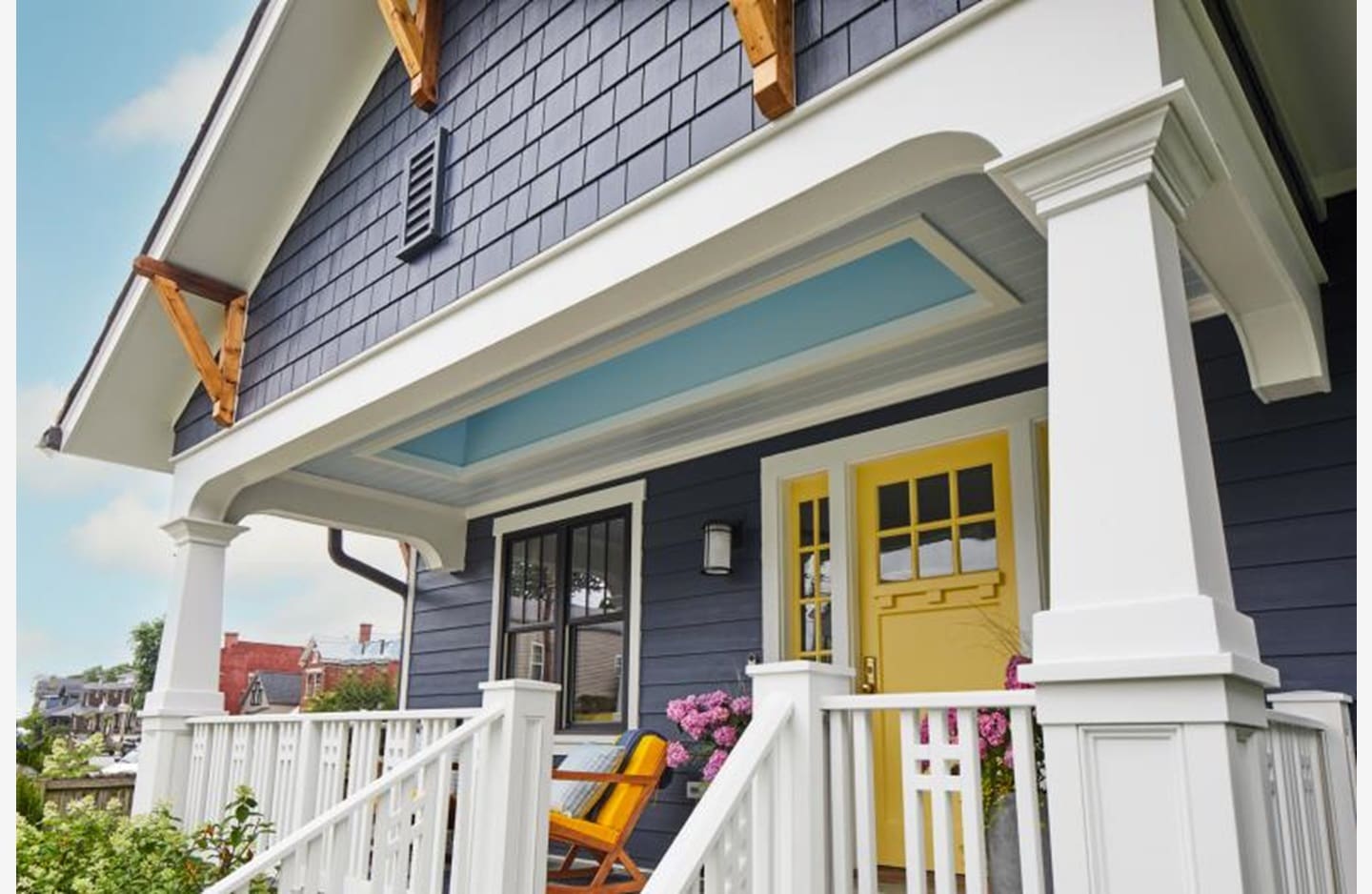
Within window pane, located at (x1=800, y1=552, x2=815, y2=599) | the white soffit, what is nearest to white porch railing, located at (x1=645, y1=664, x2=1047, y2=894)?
window pane, located at (x1=800, y1=552, x2=815, y2=599)

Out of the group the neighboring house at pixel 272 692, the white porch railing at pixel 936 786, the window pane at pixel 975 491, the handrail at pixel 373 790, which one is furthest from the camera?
the neighboring house at pixel 272 692

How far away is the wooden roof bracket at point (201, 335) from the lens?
19.2 feet

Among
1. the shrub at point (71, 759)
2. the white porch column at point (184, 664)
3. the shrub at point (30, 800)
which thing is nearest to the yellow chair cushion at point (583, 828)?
the white porch column at point (184, 664)

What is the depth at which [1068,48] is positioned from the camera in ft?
8.08

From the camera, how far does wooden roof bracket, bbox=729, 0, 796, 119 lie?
10.0 feet

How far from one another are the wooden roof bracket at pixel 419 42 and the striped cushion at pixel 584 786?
10.2 feet

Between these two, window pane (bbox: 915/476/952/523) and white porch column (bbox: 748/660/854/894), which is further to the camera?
window pane (bbox: 915/476/952/523)

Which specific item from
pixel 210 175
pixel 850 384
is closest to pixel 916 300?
pixel 850 384

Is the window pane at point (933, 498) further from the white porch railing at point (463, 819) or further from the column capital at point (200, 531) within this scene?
the column capital at point (200, 531)

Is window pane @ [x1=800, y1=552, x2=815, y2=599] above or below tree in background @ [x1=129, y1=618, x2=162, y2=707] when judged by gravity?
below

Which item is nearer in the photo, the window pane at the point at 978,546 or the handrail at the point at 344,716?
the handrail at the point at 344,716

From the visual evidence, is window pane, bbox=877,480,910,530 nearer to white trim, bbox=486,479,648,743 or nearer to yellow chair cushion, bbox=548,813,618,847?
white trim, bbox=486,479,648,743

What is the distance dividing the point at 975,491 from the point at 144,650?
99.0 feet

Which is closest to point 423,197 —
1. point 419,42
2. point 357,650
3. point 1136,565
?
point 419,42
